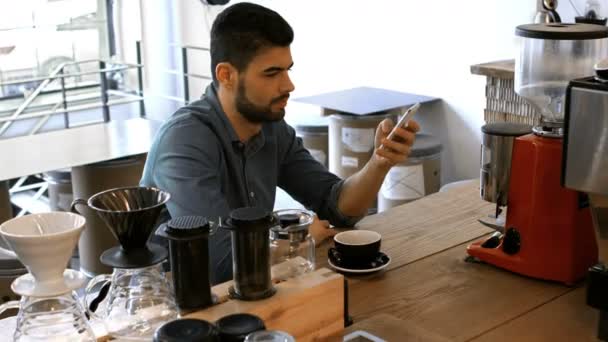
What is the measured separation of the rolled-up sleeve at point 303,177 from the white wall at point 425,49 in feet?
5.33

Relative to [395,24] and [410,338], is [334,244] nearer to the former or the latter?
[410,338]

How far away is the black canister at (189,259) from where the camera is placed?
110 cm

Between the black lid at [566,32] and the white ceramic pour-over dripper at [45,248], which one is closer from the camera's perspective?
the white ceramic pour-over dripper at [45,248]

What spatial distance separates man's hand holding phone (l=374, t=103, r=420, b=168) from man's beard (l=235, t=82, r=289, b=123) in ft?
0.87

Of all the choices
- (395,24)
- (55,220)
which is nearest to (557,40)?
(55,220)

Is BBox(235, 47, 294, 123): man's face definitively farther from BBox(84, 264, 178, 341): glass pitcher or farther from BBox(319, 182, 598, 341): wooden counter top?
BBox(84, 264, 178, 341): glass pitcher

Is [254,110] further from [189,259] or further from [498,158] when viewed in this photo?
[189,259]

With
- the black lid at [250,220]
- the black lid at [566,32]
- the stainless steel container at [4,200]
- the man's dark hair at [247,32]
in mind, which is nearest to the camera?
the black lid at [250,220]

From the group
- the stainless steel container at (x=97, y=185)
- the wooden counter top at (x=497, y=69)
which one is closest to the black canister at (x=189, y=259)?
the wooden counter top at (x=497, y=69)

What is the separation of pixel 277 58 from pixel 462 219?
61 cm

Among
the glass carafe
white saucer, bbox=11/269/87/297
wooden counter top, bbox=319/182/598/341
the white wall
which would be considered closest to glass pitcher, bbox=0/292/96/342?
white saucer, bbox=11/269/87/297

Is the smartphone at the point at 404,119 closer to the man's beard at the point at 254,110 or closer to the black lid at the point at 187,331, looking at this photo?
the man's beard at the point at 254,110

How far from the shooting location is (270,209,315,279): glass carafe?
133cm

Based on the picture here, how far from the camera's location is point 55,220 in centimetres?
100
